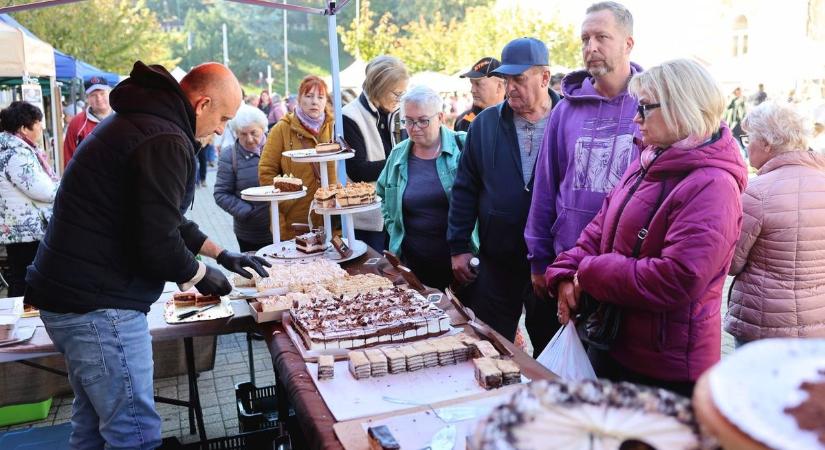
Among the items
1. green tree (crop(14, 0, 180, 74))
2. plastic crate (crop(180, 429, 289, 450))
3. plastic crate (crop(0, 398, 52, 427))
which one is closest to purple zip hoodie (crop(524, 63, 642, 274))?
plastic crate (crop(180, 429, 289, 450))

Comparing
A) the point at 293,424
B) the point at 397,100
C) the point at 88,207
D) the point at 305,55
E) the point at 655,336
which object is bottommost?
the point at 293,424

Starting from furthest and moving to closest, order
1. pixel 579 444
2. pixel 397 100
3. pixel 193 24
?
pixel 193 24, pixel 397 100, pixel 579 444

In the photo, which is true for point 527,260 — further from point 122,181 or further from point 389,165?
point 122,181

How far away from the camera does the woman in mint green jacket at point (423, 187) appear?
3721mm

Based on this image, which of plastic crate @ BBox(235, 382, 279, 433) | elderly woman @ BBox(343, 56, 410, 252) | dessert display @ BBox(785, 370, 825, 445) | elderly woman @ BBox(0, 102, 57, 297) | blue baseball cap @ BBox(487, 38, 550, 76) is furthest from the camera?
elderly woman @ BBox(0, 102, 57, 297)

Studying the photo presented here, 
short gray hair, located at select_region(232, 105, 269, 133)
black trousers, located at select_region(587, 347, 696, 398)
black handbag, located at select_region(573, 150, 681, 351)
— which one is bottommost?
black trousers, located at select_region(587, 347, 696, 398)

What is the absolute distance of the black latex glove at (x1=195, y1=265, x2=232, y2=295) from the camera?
2.65 meters

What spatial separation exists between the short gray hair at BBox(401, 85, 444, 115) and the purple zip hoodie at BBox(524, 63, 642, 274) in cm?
84

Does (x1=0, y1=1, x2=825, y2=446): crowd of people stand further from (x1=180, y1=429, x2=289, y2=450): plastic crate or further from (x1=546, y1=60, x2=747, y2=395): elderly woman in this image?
(x1=180, y1=429, x2=289, y2=450): plastic crate

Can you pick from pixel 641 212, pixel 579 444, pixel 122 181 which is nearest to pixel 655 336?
pixel 641 212

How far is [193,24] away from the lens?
57.4 m

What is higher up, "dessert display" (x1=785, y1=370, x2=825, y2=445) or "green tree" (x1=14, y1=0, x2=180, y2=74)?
"green tree" (x1=14, y1=0, x2=180, y2=74)

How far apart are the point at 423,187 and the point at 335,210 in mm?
501

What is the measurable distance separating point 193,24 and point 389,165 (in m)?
58.8
